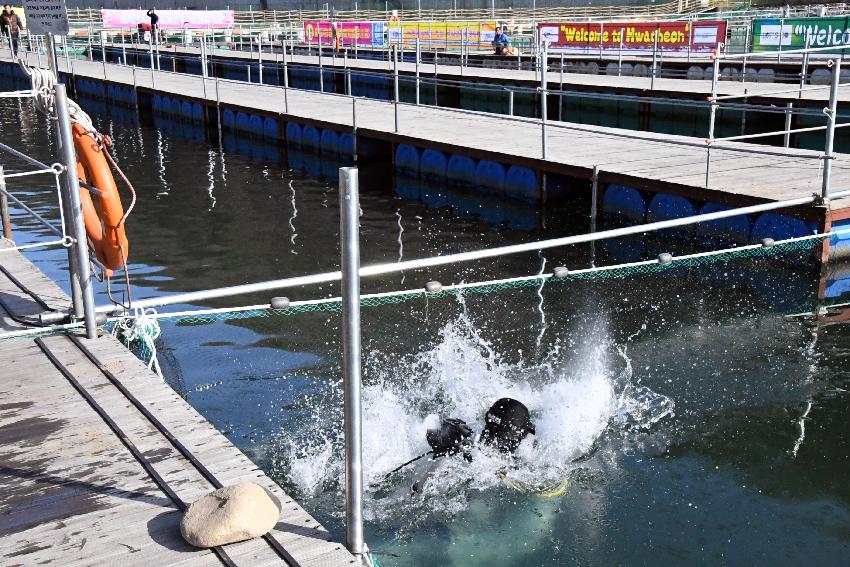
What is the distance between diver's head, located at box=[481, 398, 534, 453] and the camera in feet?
21.4

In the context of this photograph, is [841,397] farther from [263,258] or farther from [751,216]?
[263,258]

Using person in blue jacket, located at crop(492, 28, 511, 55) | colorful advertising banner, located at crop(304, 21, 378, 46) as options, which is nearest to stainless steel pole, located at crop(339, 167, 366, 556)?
person in blue jacket, located at crop(492, 28, 511, 55)

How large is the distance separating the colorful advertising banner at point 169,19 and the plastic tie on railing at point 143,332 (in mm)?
53941

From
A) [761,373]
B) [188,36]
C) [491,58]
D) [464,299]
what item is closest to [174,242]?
[464,299]

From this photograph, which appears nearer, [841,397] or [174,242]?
[841,397]

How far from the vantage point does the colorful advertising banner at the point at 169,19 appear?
192ft

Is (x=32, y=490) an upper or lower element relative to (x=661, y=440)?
upper

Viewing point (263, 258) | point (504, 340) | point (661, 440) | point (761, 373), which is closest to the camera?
point (661, 440)

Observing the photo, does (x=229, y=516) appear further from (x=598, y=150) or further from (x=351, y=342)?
(x=598, y=150)

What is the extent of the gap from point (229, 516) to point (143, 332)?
282cm

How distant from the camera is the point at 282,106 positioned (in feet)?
83.0

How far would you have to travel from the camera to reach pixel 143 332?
21.3ft

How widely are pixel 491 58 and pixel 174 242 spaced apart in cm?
2155

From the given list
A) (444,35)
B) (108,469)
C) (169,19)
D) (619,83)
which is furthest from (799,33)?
(169,19)
